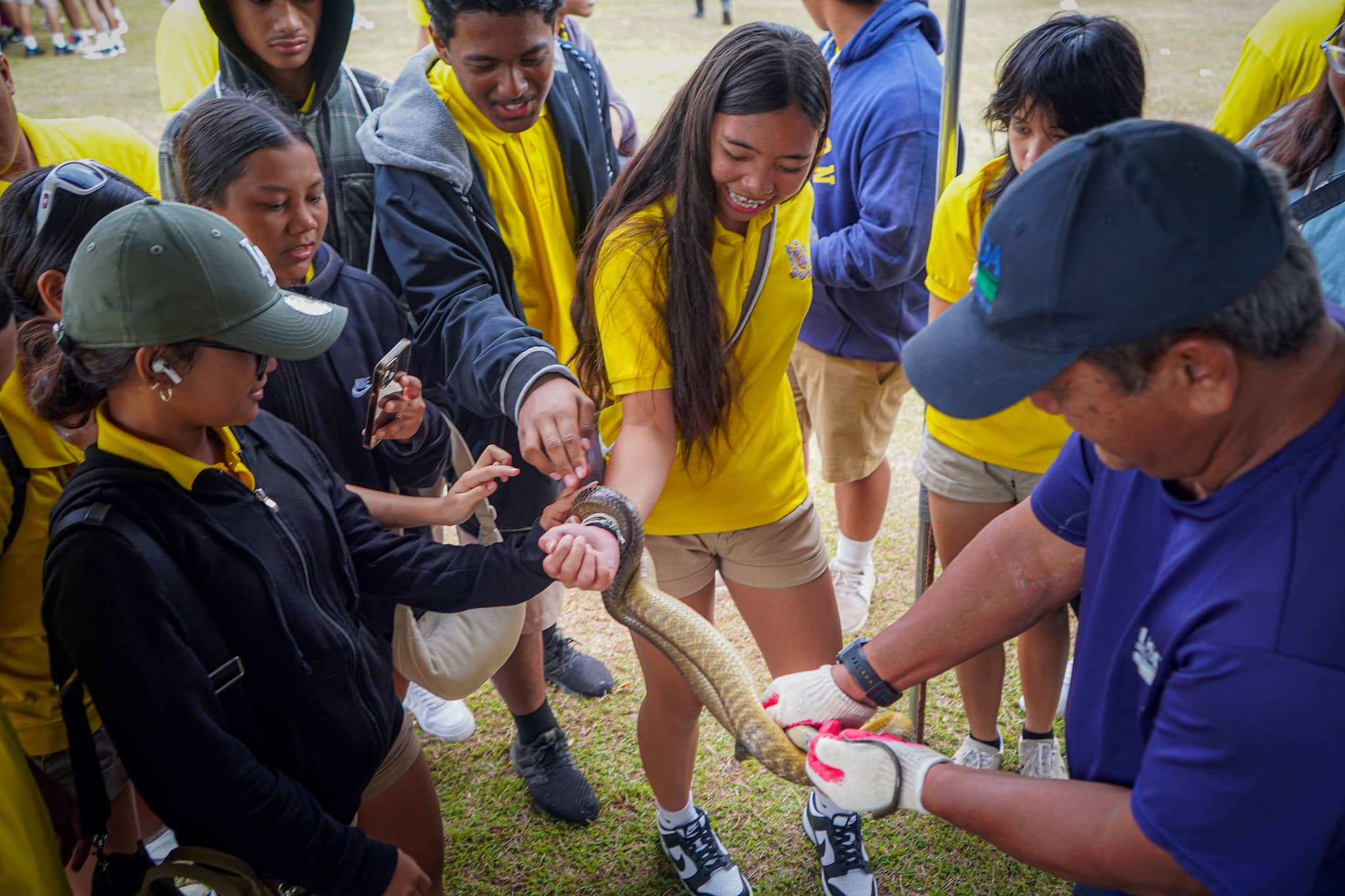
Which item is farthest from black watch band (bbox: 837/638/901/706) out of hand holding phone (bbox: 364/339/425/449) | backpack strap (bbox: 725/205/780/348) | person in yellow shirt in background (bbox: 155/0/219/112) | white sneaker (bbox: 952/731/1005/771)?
person in yellow shirt in background (bbox: 155/0/219/112)

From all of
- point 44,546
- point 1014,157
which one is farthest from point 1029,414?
point 44,546

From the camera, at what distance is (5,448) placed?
199 centimetres

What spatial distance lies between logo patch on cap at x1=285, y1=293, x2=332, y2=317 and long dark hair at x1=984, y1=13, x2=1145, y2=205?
5.31 ft

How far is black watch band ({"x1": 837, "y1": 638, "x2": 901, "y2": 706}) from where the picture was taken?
195 cm

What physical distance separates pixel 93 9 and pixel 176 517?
12693 mm

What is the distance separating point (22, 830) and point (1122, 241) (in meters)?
1.84

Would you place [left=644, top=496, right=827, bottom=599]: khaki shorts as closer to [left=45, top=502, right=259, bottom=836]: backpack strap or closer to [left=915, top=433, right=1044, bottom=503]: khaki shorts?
[left=915, top=433, right=1044, bottom=503]: khaki shorts

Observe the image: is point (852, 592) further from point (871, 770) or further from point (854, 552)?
point (871, 770)

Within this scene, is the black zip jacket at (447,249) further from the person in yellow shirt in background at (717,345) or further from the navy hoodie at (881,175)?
the navy hoodie at (881,175)

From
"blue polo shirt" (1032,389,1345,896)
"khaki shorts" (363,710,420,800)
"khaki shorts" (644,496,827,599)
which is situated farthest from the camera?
"khaki shorts" (644,496,827,599)

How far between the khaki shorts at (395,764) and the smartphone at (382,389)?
674mm

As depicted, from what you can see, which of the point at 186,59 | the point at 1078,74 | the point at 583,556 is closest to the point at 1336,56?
the point at 1078,74

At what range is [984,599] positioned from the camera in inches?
70.9

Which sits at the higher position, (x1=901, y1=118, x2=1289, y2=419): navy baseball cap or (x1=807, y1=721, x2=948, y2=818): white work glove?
(x1=901, y1=118, x2=1289, y2=419): navy baseball cap
